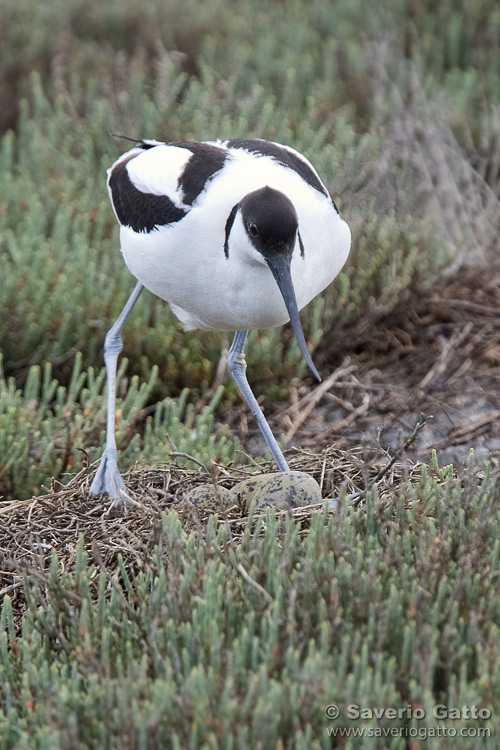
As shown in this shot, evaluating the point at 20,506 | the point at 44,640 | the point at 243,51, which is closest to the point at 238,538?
the point at 44,640

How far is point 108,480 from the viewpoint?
3359 millimetres

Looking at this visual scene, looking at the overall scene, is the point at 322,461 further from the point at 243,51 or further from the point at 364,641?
the point at 243,51

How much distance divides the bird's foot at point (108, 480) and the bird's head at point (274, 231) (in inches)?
35.9

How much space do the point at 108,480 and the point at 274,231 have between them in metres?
1.13

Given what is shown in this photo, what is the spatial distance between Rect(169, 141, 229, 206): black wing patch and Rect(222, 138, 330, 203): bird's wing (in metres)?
0.09

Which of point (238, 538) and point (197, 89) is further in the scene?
point (197, 89)

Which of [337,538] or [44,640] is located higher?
[337,538]

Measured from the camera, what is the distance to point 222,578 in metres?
2.48

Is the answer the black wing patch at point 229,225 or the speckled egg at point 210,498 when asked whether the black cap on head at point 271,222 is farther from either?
the speckled egg at point 210,498

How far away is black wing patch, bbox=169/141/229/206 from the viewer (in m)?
3.09

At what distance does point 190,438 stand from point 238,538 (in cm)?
107

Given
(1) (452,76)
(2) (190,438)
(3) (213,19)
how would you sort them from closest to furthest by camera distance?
1. (2) (190,438)
2. (1) (452,76)
3. (3) (213,19)

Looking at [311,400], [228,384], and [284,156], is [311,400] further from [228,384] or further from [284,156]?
[284,156]

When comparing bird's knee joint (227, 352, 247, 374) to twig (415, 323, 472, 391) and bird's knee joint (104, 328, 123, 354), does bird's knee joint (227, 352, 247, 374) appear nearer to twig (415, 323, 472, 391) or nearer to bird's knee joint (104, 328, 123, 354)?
bird's knee joint (104, 328, 123, 354)
